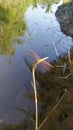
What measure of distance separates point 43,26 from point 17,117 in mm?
7052

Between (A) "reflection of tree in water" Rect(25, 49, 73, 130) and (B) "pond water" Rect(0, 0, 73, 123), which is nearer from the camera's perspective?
(A) "reflection of tree in water" Rect(25, 49, 73, 130)

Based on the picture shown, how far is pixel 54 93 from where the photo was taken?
582cm

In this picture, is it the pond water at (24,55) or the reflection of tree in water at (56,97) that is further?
the pond water at (24,55)

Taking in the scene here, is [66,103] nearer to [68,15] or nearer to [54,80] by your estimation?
[54,80]

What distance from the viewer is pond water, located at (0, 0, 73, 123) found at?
6.55m

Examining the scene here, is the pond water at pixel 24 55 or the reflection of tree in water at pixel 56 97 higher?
the reflection of tree in water at pixel 56 97

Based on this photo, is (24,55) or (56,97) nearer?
(56,97)

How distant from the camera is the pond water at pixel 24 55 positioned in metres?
6.55

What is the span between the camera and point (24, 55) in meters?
9.05

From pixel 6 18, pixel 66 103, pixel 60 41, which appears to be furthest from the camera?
pixel 6 18

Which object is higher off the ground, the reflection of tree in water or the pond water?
the reflection of tree in water

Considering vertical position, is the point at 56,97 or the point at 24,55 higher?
the point at 56,97

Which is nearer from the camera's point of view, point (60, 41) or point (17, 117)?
point (17, 117)

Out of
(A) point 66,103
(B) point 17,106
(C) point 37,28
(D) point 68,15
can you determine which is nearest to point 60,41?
(C) point 37,28
